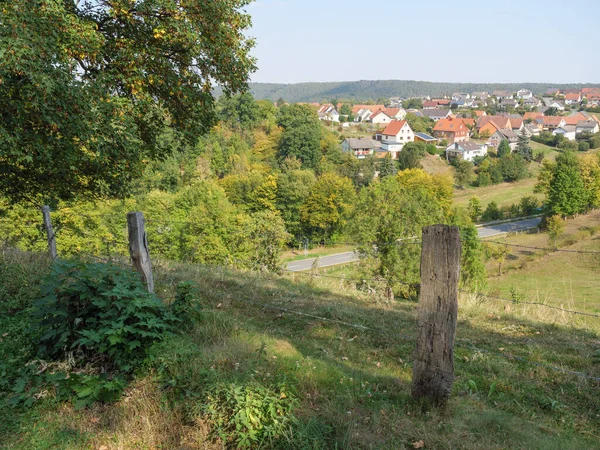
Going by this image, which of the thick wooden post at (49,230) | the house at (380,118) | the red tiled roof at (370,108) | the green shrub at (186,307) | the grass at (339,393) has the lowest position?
the house at (380,118)

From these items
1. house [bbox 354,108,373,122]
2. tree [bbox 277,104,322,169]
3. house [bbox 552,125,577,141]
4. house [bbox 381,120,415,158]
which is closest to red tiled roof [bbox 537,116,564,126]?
house [bbox 552,125,577,141]

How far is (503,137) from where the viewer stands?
116 m

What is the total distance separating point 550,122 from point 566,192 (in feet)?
329

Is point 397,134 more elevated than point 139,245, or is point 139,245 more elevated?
point 139,245

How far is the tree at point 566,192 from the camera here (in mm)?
53906

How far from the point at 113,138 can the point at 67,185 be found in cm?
215

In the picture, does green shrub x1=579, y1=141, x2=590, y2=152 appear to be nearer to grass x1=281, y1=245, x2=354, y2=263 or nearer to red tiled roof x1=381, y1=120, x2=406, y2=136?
red tiled roof x1=381, y1=120, x2=406, y2=136

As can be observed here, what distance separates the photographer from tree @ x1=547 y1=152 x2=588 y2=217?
5391 centimetres

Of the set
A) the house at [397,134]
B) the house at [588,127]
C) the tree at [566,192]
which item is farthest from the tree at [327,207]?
the house at [588,127]

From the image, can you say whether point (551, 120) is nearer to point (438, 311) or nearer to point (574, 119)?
point (574, 119)

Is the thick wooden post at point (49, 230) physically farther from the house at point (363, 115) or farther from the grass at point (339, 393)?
the house at point (363, 115)

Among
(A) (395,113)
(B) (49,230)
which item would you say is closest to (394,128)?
(A) (395,113)

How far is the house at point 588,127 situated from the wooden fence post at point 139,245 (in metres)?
149

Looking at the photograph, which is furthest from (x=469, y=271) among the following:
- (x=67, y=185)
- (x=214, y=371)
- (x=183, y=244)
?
(x=214, y=371)
